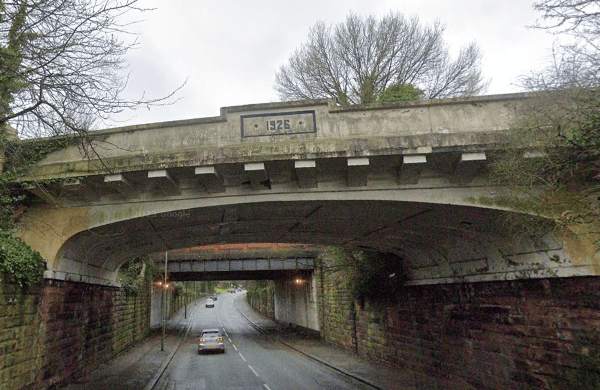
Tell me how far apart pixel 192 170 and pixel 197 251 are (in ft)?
61.9

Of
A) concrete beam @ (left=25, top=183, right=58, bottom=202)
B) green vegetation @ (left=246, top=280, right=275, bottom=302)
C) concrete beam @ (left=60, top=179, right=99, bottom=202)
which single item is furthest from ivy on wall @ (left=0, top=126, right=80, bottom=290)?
green vegetation @ (left=246, top=280, right=275, bottom=302)

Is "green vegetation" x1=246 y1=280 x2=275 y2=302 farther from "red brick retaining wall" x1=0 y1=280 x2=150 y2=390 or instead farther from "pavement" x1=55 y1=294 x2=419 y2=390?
"red brick retaining wall" x1=0 y1=280 x2=150 y2=390

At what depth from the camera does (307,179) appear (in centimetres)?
796

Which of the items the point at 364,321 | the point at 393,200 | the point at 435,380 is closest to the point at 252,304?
the point at 364,321

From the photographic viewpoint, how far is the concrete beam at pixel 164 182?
25.4 ft

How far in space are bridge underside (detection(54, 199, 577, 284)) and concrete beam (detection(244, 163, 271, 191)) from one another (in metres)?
0.48

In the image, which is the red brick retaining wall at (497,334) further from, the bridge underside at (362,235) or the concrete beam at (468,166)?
the concrete beam at (468,166)

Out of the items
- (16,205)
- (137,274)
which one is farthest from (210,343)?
(16,205)

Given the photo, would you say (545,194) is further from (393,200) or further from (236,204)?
(236,204)

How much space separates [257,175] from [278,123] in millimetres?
1465

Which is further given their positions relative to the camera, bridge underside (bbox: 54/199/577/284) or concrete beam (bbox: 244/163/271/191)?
bridge underside (bbox: 54/199/577/284)

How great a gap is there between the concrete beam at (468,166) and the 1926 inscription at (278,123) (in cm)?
313

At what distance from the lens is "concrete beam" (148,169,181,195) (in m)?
7.75

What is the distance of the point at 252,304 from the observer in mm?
66688
